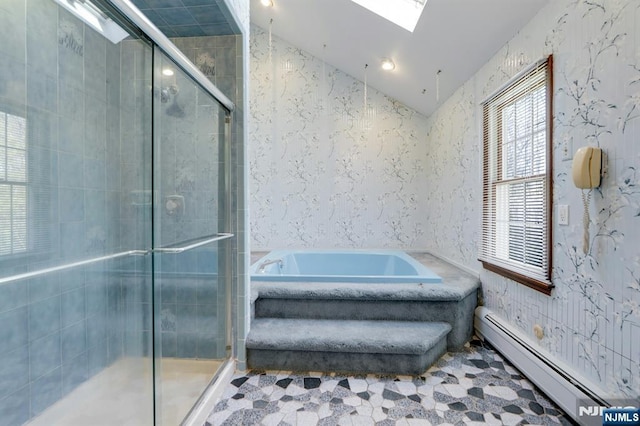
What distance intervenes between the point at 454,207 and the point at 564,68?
1.54 m

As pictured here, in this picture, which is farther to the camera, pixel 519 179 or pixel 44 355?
pixel 519 179

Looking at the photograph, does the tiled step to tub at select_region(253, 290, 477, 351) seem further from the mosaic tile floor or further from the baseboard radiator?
the mosaic tile floor

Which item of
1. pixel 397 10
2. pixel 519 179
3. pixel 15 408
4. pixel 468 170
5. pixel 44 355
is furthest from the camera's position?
pixel 468 170

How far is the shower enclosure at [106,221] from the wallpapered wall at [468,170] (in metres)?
1.80

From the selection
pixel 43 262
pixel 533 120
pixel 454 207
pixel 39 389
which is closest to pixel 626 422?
pixel 533 120

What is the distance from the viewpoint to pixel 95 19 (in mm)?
1537

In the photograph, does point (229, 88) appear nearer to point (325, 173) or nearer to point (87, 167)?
point (87, 167)

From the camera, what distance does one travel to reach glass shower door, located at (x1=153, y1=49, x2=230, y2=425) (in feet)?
4.86

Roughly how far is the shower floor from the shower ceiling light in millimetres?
1759

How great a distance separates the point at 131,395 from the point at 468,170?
2.91 metres

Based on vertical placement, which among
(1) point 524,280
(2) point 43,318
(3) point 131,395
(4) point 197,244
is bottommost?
(3) point 131,395

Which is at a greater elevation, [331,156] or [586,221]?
[331,156]

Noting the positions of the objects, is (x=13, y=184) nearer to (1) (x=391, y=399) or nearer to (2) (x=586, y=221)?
(1) (x=391, y=399)

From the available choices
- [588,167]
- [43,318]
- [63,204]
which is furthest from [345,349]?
[63,204]
